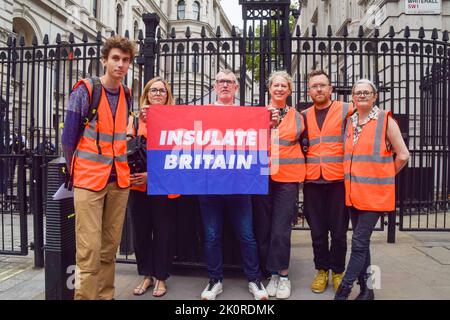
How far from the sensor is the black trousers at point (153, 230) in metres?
3.85

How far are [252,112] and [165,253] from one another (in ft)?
5.36

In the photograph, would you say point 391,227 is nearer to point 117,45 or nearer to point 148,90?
point 148,90

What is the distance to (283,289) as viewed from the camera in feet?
12.5

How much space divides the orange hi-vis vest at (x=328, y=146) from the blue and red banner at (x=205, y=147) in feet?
1.50

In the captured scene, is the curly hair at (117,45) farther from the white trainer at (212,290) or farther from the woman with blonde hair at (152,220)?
the white trainer at (212,290)

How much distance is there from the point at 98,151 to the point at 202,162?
3.39 ft

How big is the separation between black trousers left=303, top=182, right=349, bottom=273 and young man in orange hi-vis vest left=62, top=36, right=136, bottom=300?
6.02 feet

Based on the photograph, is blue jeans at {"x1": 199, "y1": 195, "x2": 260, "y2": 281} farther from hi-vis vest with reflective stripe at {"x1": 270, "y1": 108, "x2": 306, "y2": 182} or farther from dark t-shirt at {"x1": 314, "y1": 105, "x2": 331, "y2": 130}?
dark t-shirt at {"x1": 314, "y1": 105, "x2": 331, "y2": 130}

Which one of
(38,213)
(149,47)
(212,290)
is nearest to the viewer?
(212,290)

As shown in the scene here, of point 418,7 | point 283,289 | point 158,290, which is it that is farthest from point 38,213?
point 418,7

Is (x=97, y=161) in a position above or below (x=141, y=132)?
below

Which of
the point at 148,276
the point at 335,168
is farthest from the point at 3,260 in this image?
the point at 335,168

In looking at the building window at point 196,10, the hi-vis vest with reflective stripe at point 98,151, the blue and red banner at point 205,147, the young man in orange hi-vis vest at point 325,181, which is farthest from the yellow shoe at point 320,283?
the building window at point 196,10
